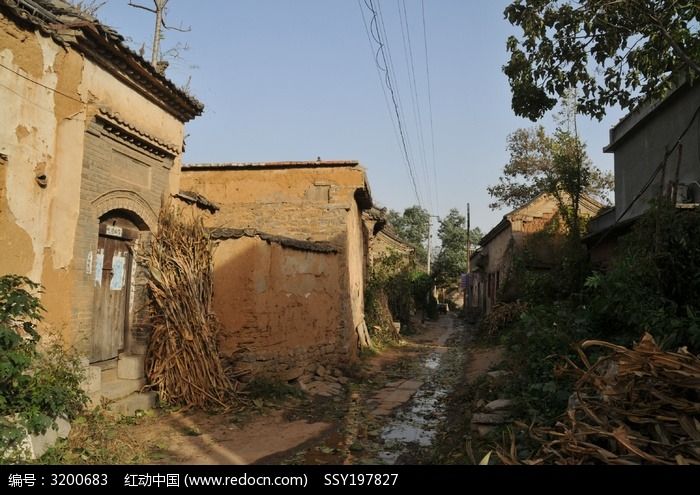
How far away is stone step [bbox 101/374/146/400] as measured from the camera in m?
6.64

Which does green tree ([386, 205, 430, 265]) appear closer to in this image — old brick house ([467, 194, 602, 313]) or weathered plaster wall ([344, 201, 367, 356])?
old brick house ([467, 194, 602, 313])

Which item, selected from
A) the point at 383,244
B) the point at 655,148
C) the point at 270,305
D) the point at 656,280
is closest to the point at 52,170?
the point at 270,305

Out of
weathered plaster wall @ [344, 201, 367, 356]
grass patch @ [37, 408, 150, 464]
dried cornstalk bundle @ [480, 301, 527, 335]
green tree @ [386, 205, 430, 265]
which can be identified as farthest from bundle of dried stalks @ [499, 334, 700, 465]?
green tree @ [386, 205, 430, 265]

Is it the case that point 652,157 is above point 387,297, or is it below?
above

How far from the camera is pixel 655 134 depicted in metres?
10.4

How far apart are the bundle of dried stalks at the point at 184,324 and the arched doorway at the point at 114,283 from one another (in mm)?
447

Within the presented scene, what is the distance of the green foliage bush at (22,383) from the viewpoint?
430 cm

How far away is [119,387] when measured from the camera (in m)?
6.92

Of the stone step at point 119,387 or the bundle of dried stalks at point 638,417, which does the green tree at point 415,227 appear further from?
the bundle of dried stalks at point 638,417

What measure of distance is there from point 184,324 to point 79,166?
2.61m

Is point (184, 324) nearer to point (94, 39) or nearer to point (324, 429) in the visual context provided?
point (324, 429)

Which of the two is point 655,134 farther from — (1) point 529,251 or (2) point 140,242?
(2) point 140,242

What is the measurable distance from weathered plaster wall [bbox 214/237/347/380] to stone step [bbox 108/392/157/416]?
1.25 meters
